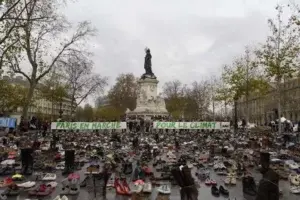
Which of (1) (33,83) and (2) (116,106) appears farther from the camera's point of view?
(2) (116,106)

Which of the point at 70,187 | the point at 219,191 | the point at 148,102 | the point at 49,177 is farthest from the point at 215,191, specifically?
the point at 148,102

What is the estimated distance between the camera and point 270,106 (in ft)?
281

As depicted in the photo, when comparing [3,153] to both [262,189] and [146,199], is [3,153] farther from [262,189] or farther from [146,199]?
[262,189]

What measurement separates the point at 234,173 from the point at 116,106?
71.9 meters

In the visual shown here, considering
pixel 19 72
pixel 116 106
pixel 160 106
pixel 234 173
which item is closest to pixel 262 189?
pixel 234 173

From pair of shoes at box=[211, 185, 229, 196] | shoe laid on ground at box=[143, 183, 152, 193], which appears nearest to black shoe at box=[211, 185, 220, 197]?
pair of shoes at box=[211, 185, 229, 196]

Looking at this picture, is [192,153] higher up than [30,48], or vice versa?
[30,48]

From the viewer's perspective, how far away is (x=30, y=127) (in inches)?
1324

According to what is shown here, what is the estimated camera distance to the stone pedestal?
51350mm

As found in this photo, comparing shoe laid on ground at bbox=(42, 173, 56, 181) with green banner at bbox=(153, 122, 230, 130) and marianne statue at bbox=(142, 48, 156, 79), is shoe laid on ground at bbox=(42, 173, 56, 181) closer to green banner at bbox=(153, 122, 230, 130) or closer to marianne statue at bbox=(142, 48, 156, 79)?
green banner at bbox=(153, 122, 230, 130)

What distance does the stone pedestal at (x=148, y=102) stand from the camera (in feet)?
168

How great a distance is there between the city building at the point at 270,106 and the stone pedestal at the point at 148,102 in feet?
43.4

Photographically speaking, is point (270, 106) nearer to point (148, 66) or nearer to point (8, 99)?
point (148, 66)

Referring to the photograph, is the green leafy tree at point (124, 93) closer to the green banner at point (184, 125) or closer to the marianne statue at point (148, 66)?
the marianne statue at point (148, 66)
